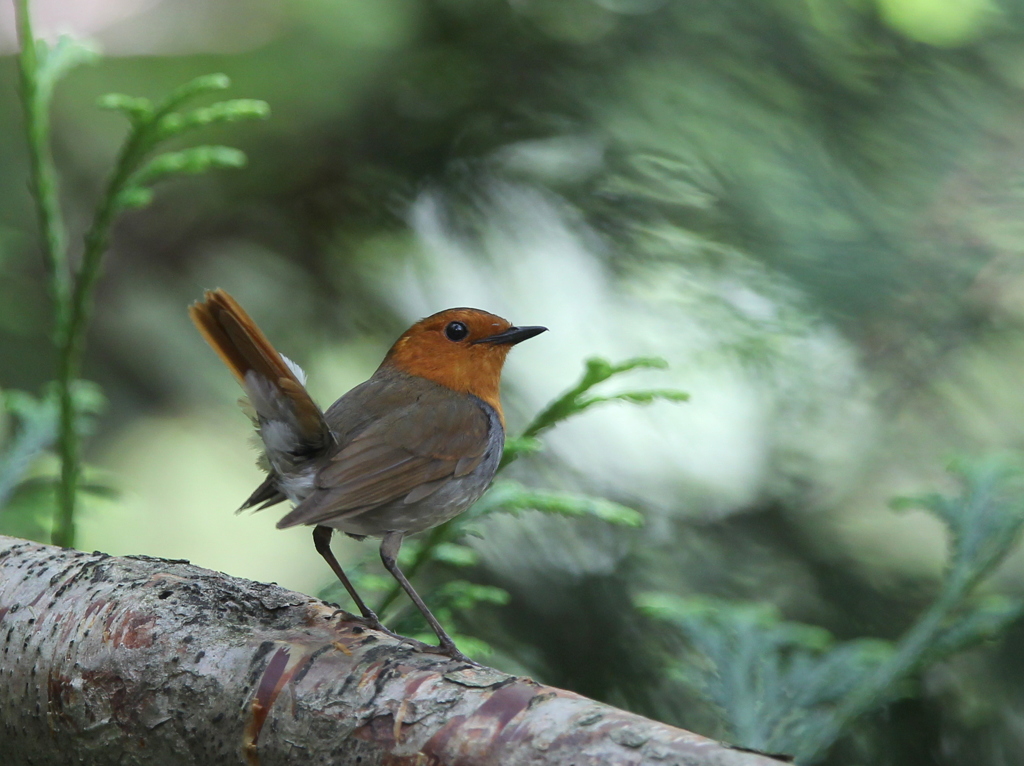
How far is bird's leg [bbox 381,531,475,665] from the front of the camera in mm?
1990

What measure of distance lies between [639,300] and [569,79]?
67cm

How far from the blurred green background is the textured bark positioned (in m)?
0.98

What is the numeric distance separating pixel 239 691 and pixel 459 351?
1412mm

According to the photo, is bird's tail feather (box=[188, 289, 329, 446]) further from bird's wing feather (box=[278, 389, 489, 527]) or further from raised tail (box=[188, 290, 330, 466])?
bird's wing feather (box=[278, 389, 489, 527])

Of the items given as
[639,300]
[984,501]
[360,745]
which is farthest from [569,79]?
[360,745]

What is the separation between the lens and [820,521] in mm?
2668

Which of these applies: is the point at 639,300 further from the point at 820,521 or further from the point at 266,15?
the point at 266,15

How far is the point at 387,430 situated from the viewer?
2.44 m

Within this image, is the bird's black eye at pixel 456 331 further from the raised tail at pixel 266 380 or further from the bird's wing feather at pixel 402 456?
the raised tail at pixel 266 380

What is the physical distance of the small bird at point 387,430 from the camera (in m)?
2.08

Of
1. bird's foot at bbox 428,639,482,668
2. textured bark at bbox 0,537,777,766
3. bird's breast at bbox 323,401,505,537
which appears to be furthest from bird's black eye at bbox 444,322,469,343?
textured bark at bbox 0,537,777,766

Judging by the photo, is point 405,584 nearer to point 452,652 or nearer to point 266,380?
point 452,652

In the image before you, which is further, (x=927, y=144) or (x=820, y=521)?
(x=820, y=521)

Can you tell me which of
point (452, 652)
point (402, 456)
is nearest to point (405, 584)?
point (452, 652)
